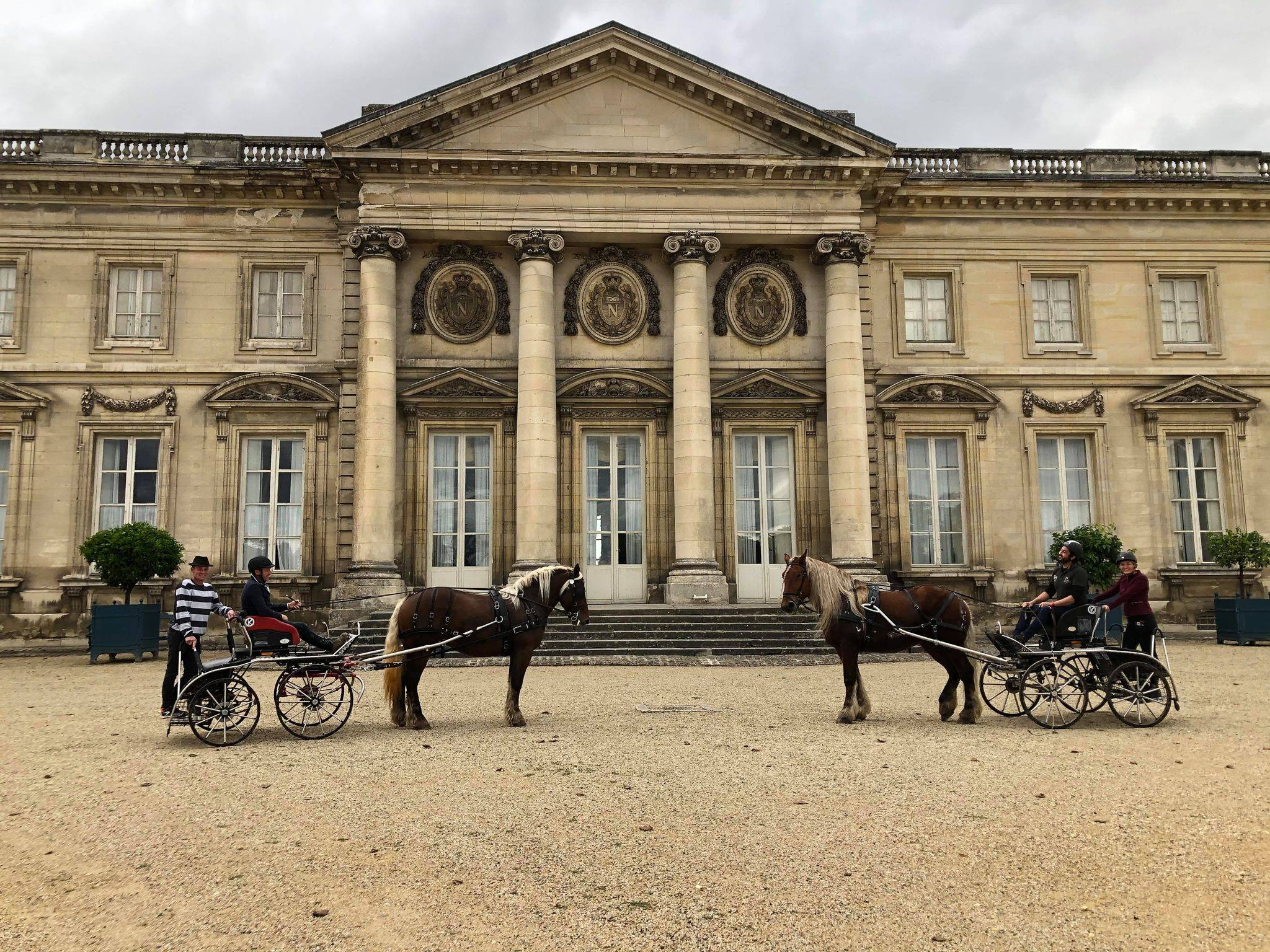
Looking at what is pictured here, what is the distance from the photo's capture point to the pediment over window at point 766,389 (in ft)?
60.1

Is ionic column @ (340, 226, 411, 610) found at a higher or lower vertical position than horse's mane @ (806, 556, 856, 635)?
higher

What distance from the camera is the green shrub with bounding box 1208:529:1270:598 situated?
17.6m

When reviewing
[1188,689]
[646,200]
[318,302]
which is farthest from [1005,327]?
[318,302]

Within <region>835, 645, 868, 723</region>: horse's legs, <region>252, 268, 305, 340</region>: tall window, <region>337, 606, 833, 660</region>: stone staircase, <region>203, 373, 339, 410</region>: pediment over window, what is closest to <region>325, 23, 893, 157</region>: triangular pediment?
<region>252, 268, 305, 340</region>: tall window

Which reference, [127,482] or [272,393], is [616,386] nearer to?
[272,393]

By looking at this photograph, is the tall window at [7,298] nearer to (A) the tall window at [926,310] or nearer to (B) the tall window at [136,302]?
(B) the tall window at [136,302]

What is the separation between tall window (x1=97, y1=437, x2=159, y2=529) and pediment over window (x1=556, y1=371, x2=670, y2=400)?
25.1 ft

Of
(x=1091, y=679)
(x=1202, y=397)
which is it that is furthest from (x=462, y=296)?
(x=1202, y=397)

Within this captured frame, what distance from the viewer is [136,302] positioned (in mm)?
18500

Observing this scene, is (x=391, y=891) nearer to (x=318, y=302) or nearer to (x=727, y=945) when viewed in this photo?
(x=727, y=945)

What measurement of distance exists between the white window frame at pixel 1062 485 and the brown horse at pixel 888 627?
11055 millimetres

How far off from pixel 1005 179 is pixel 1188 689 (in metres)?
11.6

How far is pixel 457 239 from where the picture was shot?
1814 cm

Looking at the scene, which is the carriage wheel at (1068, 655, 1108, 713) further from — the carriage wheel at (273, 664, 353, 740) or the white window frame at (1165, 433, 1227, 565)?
the white window frame at (1165, 433, 1227, 565)
